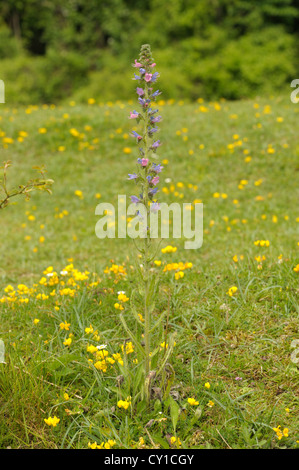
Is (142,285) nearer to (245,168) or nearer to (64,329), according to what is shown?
(64,329)

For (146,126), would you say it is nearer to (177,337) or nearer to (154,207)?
(154,207)

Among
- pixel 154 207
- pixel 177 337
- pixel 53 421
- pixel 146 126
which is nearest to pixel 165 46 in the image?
pixel 177 337

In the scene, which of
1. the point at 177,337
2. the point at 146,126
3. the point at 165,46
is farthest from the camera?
the point at 165,46

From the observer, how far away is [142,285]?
98.2 inches

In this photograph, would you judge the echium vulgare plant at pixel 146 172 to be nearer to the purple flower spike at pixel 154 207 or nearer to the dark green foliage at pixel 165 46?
the purple flower spike at pixel 154 207

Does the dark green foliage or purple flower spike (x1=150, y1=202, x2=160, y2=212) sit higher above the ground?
the dark green foliage

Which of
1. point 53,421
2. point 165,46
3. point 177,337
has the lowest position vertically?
point 53,421

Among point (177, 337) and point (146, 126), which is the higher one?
point (146, 126)

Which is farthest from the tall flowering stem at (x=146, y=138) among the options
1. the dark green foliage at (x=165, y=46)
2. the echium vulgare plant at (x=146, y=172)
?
the dark green foliage at (x=165, y=46)

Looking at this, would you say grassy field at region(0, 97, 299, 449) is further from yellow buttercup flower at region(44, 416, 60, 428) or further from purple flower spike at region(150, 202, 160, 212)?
purple flower spike at region(150, 202, 160, 212)


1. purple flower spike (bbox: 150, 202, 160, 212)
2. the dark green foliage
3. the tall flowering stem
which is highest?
the dark green foliage

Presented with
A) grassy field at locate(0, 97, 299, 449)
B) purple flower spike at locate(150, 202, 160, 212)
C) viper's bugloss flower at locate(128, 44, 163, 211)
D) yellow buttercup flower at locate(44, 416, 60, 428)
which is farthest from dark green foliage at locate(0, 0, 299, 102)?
yellow buttercup flower at locate(44, 416, 60, 428)

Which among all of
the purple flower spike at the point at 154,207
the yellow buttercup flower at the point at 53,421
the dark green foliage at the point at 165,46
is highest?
the dark green foliage at the point at 165,46
